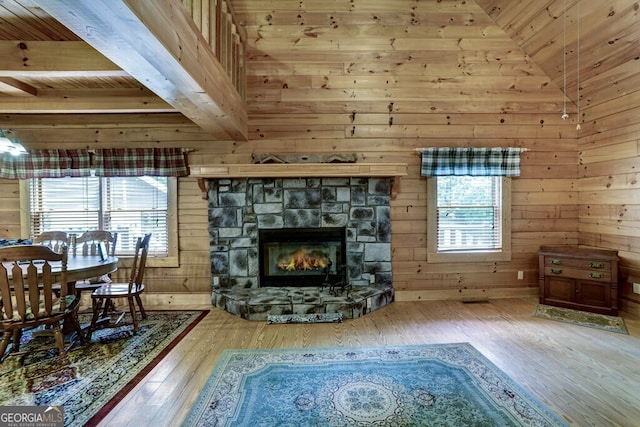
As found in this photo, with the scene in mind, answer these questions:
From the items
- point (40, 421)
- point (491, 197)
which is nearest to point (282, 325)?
point (40, 421)

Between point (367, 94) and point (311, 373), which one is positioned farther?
point (367, 94)

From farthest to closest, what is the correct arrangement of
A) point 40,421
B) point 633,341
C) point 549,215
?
1. point 549,215
2. point 633,341
3. point 40,421

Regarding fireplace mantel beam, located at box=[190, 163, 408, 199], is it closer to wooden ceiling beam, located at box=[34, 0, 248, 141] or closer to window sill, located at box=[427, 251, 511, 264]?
wooden ceiling beam, located at box=[34, 0, 248, 141]

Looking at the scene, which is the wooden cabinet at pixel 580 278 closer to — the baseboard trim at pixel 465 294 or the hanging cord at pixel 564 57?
the baseboard trim at pixel 465 294

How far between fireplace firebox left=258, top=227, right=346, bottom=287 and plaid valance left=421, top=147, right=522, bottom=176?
151 centimetres

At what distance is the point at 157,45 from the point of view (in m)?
1.73

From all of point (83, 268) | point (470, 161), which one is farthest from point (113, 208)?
point (470, 161)

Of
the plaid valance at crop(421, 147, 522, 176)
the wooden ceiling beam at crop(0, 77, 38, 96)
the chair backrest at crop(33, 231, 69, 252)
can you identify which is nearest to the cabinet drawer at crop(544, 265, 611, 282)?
the plaid valance at crop(421, 147, 522, 176)

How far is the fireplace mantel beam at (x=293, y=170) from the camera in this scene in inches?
147

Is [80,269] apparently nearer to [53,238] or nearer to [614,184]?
[53,238]

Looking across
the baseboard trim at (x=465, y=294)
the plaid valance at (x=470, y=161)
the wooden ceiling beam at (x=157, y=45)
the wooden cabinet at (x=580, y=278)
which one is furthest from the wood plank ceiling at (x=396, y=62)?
the baseboard trim at (x=465, y=294)

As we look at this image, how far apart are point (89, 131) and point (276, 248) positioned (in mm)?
2965

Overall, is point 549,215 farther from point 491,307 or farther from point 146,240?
point 146,240

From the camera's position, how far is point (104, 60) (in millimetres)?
2566
